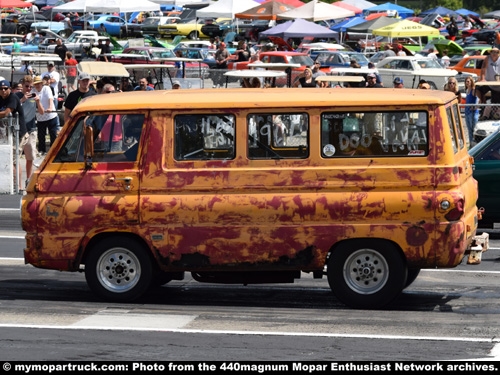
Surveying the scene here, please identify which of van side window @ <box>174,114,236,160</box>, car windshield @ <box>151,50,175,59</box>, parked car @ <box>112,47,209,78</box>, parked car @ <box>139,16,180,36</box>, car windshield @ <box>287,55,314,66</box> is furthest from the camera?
parked car @ <box>139,16,180,36</box>

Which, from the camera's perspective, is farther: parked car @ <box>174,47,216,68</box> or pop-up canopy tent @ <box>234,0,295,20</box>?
parked car @ <box>174,47,216,68</box>

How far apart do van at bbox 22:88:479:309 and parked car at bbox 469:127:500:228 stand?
4.12 meters

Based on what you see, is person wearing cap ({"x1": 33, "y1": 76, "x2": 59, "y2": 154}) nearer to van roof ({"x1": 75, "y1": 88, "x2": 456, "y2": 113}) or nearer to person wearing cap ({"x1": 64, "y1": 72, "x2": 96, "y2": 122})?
person wearing cap ({"x1": 64, "y1": 72, "x2": 96, "y2": 122})

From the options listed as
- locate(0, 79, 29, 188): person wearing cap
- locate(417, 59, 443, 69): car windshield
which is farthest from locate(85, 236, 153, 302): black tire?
locate(417, 59, 443, 69): car windshield

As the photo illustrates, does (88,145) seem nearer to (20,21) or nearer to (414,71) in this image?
(414,71)

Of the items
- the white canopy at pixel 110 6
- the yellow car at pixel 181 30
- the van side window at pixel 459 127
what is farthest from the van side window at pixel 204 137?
the yellow car at pixel 181 30

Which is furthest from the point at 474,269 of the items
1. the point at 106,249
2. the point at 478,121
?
the point at 478,121

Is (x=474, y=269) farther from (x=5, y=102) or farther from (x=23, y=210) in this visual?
(x=5, y=102)

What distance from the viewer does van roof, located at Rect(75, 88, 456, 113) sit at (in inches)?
417

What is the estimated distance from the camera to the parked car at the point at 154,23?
69.7 meters

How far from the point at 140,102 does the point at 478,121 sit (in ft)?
38.9

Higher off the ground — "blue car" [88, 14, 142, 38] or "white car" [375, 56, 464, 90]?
"blue car" [88, 14, 142, 38]

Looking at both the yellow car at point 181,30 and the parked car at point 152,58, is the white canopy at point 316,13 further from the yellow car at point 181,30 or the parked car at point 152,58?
the yellow car at point 181,30

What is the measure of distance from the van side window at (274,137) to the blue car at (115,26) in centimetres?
5777
